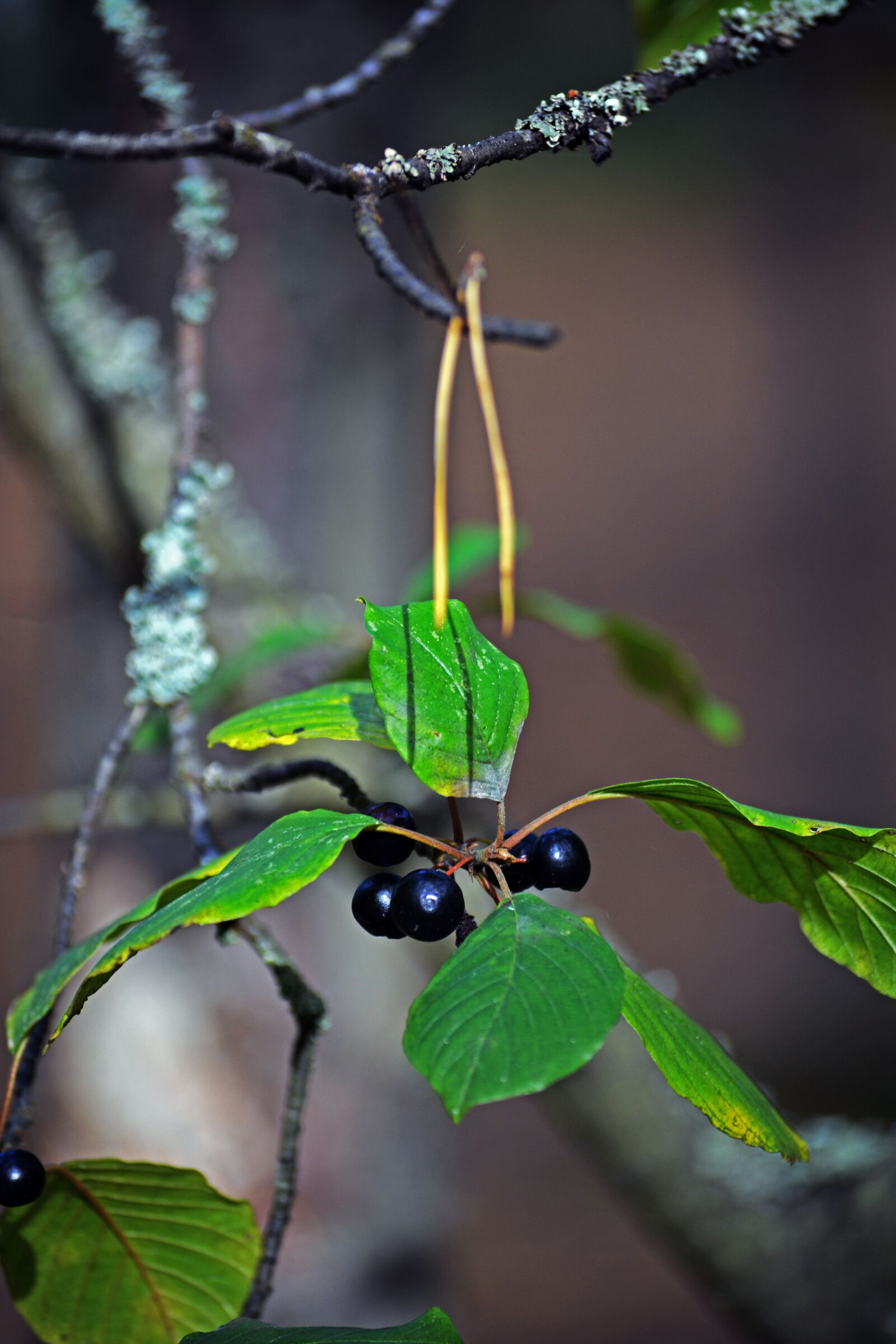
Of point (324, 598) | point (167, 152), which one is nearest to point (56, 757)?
point (324, 598)

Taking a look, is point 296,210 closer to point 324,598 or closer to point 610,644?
point 324,598

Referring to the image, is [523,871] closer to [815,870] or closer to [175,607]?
[815,870]

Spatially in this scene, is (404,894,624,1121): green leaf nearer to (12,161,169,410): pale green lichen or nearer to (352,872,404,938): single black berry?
(352,872,404,938): single black berry

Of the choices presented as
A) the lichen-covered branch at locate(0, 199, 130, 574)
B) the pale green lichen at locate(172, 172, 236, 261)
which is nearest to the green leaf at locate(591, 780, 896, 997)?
the pale green lichen at locate(172, 172, 236, 261)

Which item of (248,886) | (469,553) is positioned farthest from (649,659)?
(248,886)

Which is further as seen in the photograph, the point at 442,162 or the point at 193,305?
the point at 193,305

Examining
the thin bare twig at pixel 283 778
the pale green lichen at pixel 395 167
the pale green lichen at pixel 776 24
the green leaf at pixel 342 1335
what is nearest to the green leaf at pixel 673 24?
the pale green lichen at pixel 776 24
